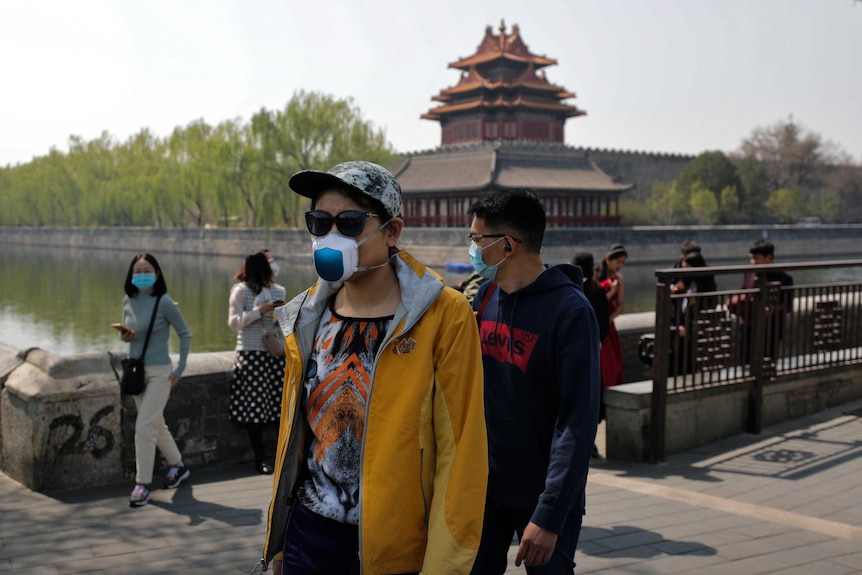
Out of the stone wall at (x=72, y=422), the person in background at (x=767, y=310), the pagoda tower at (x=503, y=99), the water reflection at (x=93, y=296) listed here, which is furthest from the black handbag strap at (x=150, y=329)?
the pagoda tower at (x=503, y=99)

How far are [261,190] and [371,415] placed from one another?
135 feet

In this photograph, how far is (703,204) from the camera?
159 feet

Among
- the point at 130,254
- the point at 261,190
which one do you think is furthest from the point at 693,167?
the point at 130,254

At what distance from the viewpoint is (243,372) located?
5.07 metres

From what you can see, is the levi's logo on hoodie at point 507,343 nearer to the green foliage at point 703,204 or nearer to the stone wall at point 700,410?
the stone wall at point 700,410

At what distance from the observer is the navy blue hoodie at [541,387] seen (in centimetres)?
224

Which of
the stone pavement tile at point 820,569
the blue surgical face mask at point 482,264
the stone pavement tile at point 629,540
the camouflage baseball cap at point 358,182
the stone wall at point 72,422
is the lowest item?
the stone pavement tile at point 629,540

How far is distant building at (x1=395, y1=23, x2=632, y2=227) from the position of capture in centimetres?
4156

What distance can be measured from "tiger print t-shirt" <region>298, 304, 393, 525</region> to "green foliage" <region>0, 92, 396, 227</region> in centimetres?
3639

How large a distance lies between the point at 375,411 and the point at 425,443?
13 centimetres

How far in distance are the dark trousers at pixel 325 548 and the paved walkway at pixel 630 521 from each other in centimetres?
158

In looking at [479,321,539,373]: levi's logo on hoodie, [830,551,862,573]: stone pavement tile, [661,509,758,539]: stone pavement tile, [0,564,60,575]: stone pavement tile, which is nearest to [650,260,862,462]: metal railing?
[661,509,758,539]: stone pavement tile

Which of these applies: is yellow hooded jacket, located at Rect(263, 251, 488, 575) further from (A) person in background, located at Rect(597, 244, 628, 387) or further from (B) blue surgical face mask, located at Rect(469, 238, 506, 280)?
(A) person in background, located at Rect(597, 244, 628, 387)

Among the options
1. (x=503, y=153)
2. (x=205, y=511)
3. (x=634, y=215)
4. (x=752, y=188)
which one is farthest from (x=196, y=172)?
(x=205, y=511)
